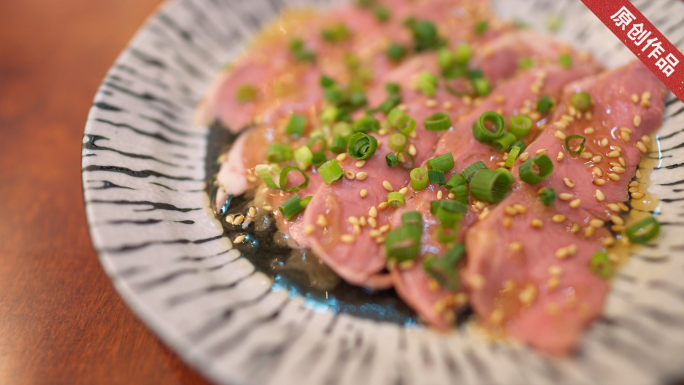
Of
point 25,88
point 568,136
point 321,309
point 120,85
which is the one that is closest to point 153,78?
point 120,85

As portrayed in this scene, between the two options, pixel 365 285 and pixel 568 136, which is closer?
pixel 365 285

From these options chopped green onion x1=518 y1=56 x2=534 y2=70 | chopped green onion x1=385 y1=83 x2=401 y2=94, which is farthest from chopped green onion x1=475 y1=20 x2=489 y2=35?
chopped green onion x1=385 y1=83 x2=401 y2=94

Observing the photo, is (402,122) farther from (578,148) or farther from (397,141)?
(578,148)

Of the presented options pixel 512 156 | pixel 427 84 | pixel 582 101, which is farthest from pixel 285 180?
pixel 582 101

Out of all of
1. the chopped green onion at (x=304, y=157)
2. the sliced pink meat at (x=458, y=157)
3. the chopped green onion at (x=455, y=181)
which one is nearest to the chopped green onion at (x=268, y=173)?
the chopped green onion at (x=304, y=157)

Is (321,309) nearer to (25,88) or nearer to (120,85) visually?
(120,85)
